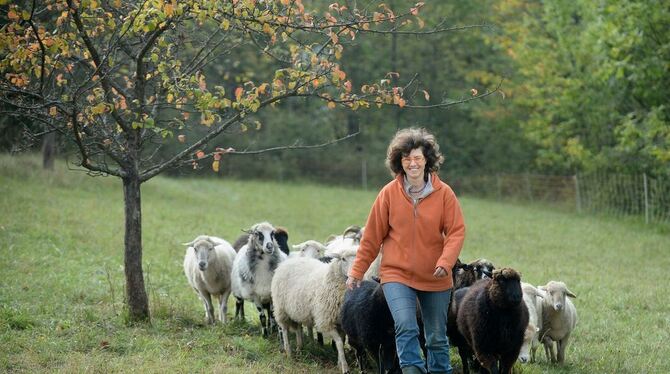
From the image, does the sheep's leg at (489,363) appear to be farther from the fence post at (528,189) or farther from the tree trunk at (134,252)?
the fence post at (528,189)

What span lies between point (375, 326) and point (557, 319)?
105 inches

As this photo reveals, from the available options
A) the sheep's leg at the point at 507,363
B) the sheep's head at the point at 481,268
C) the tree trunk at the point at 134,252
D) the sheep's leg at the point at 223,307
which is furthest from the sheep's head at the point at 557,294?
the tree trunk at the point at 134,252

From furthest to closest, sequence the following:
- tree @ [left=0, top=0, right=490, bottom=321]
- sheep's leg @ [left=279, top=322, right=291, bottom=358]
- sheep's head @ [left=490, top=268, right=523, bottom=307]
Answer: sheep's leg @ [left=279, top=322, right=291, bottom=358] < tree @ [left=0, top=0, right=490, bottom=321] < sheep's head @ [left=490, top=268, right=523, bottom=307]

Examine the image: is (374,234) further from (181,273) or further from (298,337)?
(181,273)

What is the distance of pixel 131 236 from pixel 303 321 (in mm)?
2384

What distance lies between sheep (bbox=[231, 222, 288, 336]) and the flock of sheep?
13 mm

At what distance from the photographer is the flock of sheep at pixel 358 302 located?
27.2ft

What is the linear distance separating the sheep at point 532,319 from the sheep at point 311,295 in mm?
1895

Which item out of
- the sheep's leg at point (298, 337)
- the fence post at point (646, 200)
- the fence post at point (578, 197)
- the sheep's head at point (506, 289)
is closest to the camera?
the sheep's head at point (506, 289)

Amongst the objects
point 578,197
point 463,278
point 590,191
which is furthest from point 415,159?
point 578,197

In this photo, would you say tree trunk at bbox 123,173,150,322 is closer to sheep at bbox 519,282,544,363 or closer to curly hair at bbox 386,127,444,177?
curly hair at bbox 386,127,444,177

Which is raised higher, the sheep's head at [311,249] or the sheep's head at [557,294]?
the sheep's head at [311,249]

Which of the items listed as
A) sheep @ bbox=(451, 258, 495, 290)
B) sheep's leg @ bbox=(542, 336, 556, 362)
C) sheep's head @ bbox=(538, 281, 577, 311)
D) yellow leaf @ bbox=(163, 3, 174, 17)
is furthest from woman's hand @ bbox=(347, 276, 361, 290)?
sheep's leg @ bbox=(542, 336, 556, 362)

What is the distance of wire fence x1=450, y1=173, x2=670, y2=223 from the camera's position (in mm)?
27578
